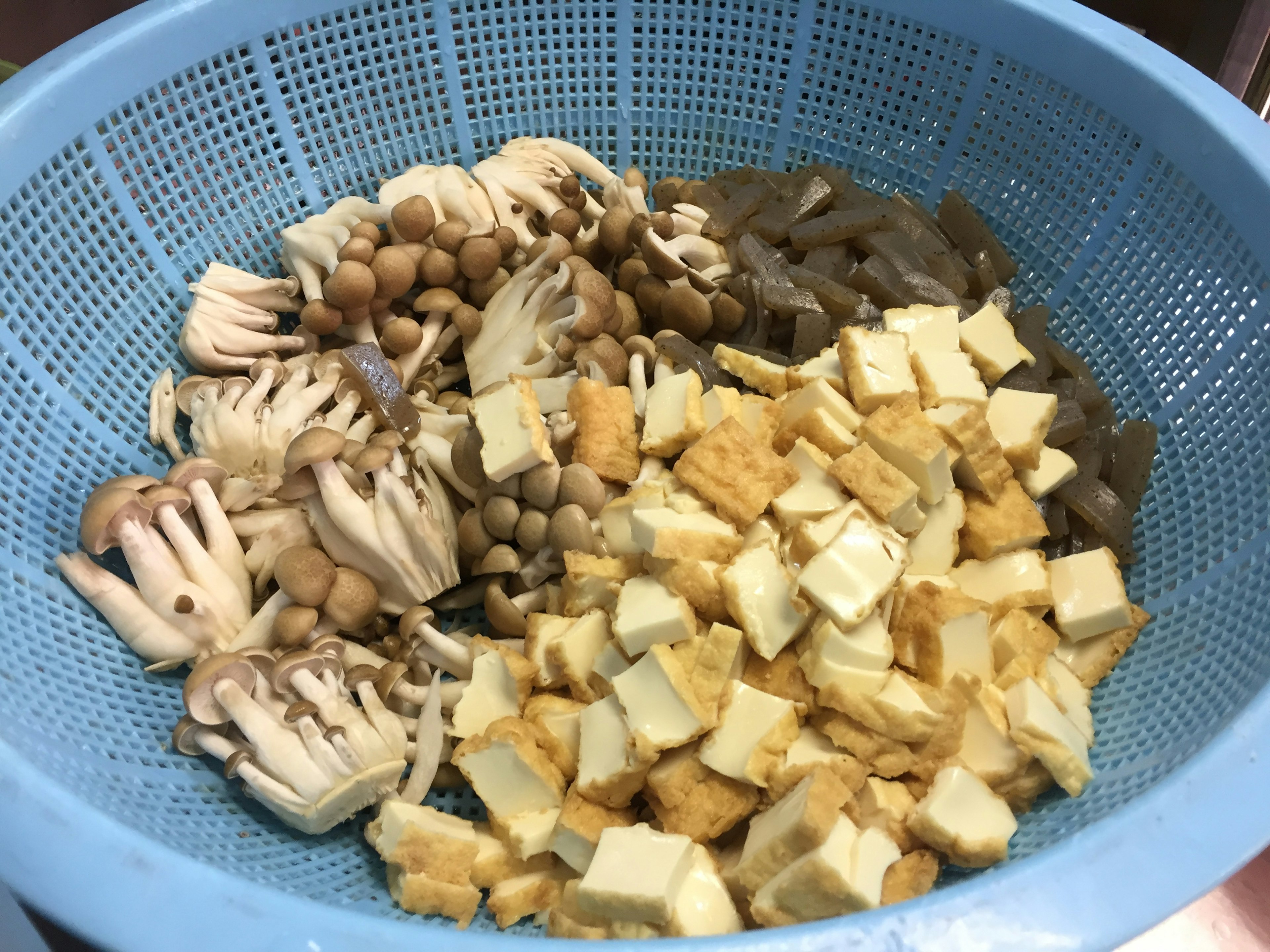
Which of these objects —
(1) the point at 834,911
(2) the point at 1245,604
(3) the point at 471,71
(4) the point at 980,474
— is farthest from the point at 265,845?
(3) the point at 471,71

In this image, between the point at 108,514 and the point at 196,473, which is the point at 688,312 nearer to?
the point at 196,473

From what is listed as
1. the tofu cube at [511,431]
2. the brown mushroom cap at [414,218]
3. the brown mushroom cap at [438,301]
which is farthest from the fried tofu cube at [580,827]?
the brown mushroom cap at [414,218]

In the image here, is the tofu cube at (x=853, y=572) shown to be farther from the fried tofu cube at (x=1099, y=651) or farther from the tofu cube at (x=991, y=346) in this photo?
the tofu cube at (x=991, y=346)

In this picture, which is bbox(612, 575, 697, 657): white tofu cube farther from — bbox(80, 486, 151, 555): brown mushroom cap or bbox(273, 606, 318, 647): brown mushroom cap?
bbox(80, 486, 151, 555): brown mushroom cap

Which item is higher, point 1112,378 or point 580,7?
point 580,7

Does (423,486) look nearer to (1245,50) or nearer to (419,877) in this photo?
(419,877)

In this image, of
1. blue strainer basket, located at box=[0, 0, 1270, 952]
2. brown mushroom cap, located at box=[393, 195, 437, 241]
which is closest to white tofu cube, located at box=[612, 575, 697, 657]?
blue strainer basket, located at box=[0, 0, 1270, 952]

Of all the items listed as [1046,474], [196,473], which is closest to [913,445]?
[1046,474]
